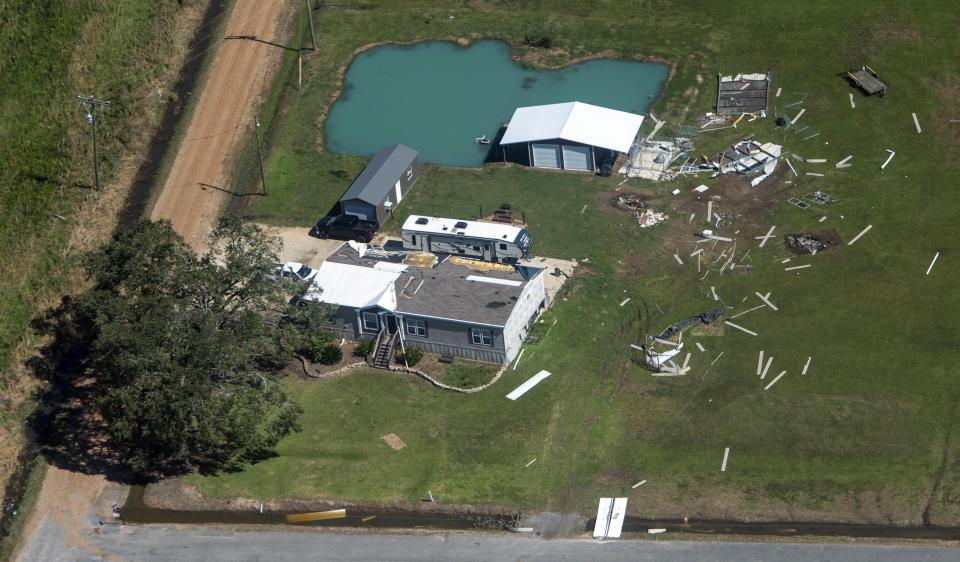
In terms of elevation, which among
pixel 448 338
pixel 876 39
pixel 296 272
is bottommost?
pixel 448 338

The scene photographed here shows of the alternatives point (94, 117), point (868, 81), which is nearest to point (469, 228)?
point (94, 117)

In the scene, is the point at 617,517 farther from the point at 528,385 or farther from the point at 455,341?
the point at 455,341

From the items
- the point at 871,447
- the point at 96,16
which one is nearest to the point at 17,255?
the point at 96,16

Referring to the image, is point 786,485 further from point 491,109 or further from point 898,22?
point 898,22

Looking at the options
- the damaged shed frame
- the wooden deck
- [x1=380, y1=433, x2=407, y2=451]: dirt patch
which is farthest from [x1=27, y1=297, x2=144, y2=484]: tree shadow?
the wooden deck

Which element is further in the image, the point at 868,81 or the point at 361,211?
the point at 868,81

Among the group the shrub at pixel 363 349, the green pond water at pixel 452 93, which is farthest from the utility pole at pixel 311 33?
the shrub at pixel 363 349

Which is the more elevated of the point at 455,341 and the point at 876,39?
the point at 876,39
